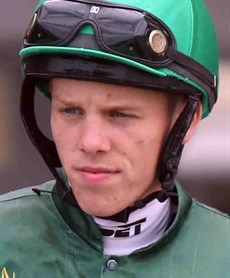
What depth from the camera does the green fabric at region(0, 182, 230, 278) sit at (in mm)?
2223

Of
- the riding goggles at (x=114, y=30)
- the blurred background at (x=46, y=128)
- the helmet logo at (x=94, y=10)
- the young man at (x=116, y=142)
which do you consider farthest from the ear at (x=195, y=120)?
the blurred background at (x=46, y=128)

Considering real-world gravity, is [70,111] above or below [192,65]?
below

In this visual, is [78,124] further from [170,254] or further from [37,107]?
[37,107]

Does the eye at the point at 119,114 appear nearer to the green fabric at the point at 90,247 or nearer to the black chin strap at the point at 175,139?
the black chin strap at the point at 175,139

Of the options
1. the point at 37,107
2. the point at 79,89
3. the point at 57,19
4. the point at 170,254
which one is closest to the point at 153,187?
the point at 170,254

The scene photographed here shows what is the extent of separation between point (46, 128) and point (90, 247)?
88cm

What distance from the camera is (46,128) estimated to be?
10.0 feet

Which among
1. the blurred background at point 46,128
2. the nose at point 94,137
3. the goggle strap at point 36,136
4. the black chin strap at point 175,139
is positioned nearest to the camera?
the nose at point 94,137

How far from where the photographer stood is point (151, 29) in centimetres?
208

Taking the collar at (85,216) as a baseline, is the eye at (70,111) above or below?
above

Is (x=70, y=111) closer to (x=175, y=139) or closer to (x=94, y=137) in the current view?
(x=94, y=137)

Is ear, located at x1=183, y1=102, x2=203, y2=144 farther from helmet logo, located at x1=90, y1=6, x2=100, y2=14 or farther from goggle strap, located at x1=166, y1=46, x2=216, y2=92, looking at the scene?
helmet logo, located at x1=90, y1=6, x2=100, y2=14

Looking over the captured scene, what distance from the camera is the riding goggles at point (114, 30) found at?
6.70ft

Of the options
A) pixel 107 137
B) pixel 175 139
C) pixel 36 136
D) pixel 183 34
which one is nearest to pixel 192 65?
pixel 183 34
